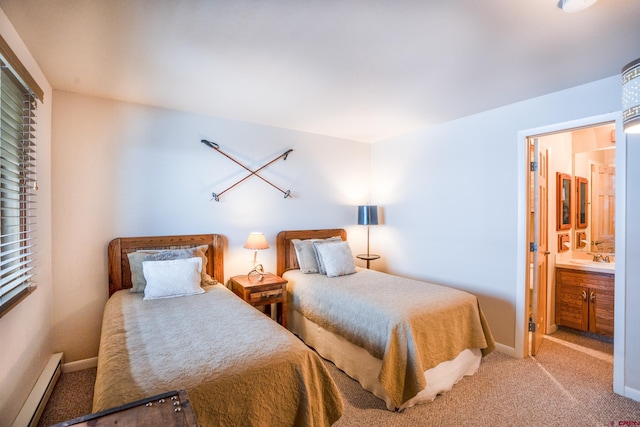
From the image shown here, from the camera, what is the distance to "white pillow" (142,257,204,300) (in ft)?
Answer: 8.20

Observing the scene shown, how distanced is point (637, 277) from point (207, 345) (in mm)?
2985

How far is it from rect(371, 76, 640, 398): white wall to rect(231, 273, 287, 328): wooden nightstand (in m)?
1.72

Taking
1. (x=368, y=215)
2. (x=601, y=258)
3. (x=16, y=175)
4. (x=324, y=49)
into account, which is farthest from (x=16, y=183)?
(x=601, y=258)

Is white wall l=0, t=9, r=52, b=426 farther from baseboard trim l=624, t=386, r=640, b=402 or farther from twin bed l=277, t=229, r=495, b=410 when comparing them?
baseboard trim l=624, t=386, r=640, b=402

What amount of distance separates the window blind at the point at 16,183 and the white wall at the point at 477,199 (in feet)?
11.8

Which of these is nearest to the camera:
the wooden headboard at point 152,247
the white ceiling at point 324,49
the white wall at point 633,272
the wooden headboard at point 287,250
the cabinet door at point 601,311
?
the white ceiling at point 324,49

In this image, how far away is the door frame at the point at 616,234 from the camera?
91.0 inches

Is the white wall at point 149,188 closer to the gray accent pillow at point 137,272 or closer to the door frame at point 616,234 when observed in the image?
the gray accent pillow at point 137,272

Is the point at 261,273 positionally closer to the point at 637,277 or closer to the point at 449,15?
the point at 449,15

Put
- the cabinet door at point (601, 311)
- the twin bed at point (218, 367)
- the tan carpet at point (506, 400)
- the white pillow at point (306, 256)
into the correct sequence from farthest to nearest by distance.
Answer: the white pillow at point (306, 256) → the cabinet door at point (601, 311) → the tan carpet at point (506, 400) → the twin bed at point (218, 367)

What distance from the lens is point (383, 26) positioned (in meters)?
1.71

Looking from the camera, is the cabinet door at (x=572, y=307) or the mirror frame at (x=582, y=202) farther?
the mirror frame at (x=582, y=202)

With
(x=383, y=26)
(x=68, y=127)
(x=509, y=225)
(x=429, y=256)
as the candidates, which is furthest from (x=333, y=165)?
(x=68, y=127)

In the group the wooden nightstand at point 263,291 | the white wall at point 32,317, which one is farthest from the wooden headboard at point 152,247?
the white wall at point 32,317
